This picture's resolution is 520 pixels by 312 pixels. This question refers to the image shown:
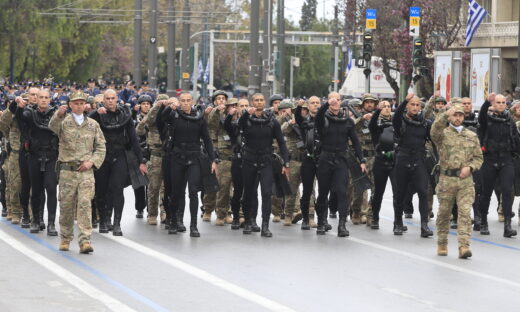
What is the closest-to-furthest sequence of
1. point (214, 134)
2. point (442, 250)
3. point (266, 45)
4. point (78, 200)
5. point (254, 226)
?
point (78, 200), point (442, 250), point (254, 226), point (214, 134), point (266, 45)

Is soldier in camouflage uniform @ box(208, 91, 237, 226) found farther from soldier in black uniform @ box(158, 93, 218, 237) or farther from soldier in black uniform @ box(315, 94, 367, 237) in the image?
soldier in black uniform @ box(315, 94, 367, 237)

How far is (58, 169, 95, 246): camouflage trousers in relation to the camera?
48.5 feet

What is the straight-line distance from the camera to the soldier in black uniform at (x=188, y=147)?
17047 millimetres

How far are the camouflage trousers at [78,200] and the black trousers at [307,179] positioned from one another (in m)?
3.98

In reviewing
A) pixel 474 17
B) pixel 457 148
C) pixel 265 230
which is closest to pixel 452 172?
pixel 457 148

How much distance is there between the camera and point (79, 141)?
591 inches

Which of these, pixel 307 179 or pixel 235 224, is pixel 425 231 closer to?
pixel 307 179

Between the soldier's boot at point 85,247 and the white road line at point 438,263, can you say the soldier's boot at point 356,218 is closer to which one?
the white road line at point 438,263

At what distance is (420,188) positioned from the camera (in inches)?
679

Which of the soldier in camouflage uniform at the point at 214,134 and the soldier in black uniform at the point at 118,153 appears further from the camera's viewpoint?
the soldier in camouflage uniform at the point at 214,134

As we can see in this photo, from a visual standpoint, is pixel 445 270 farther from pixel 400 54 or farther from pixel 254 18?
pixel 400 54

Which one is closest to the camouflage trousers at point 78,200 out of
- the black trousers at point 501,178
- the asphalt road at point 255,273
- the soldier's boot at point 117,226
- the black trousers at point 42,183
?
the asphalt road at point 255,273

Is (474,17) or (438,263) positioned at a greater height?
(474,17)

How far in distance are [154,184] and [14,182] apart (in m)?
2.06
